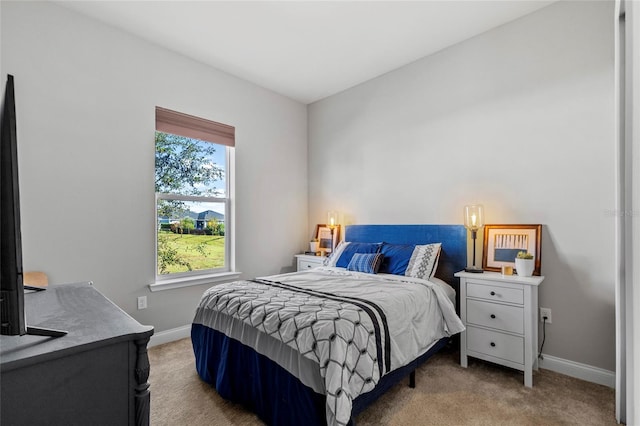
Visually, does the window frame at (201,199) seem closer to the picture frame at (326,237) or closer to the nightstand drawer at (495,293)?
the picture frame at (326,237)

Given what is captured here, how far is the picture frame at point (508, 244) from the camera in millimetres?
2533

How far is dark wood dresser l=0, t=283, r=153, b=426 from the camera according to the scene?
67cm

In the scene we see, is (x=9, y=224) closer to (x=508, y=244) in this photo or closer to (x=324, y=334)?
(x=324, y=334)

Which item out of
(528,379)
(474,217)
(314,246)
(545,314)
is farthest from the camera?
(314,246)

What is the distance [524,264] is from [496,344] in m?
0.65

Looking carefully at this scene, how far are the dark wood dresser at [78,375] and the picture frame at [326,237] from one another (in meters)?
3.19

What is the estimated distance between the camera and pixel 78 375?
75cm

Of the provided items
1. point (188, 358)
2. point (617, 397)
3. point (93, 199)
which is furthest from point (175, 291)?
point (617, 397)

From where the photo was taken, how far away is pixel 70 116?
8.35ft

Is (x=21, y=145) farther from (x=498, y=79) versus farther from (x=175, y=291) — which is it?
(x=498, y=79)

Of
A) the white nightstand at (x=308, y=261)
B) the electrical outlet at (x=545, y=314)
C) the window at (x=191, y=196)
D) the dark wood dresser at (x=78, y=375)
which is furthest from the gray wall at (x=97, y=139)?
the electrical outlet at (x=545, y=314)

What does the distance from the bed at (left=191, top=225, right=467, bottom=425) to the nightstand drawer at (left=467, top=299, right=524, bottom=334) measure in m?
0.24

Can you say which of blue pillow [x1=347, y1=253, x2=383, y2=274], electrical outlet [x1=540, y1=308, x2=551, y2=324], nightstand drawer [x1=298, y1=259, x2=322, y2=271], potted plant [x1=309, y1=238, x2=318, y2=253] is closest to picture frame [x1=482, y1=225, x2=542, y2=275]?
electrical outlet [x1=540, y1=308, x2=551, y2=324]

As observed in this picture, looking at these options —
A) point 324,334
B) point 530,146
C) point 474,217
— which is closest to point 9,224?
point 324,334
